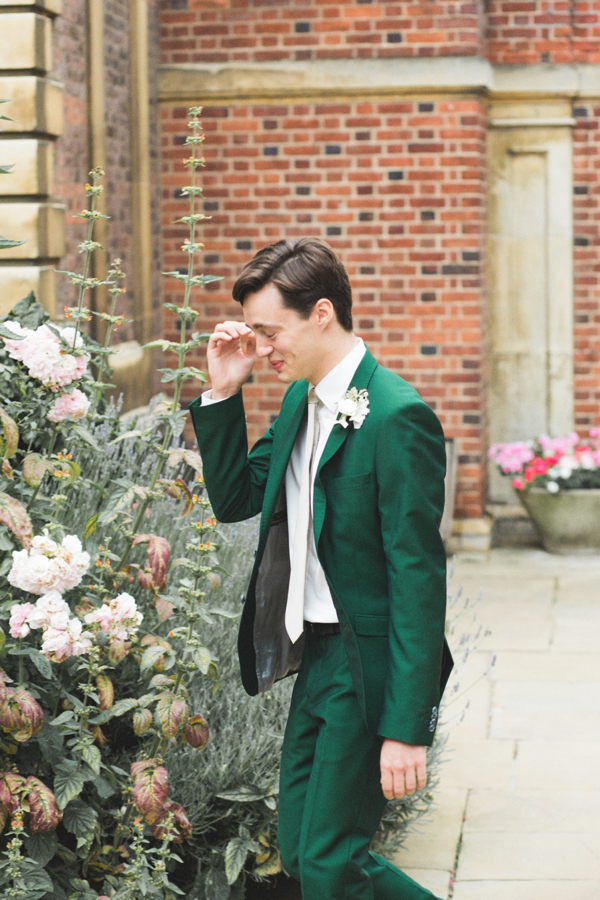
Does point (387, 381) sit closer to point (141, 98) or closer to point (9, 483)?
point (9, 483)

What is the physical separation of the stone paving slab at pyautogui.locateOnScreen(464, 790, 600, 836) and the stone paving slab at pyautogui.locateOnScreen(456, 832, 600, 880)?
0.16ft

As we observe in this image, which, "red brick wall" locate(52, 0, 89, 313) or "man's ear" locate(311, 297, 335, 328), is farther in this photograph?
"red brick wall" locate(52, 0, 89, 313)

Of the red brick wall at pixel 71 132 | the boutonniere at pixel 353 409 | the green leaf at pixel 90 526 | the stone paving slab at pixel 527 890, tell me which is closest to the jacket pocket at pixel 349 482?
the boutonniere at pixel 353 409

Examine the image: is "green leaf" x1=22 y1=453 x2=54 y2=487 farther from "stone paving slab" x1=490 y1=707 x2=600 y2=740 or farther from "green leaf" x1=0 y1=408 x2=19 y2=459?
"stone paving slab" x1=490 y1=707 x2=600 y2=740

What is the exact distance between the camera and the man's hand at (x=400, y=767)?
237 cm

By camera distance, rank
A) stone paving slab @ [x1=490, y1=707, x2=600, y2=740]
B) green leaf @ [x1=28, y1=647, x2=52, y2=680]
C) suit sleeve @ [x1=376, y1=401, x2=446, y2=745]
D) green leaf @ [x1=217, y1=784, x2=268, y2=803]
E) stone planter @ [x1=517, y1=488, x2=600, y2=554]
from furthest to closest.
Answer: stone planter @ [x1=517, y1=488, x2=600, y2=554] → stone paving slab @ [x1=490, y1=707, x2=600, y2=740] → green leaf @ [x1=217, y1=784, x2=268, y2=803] → green leaf @ [x1=28, y1=647, x2=52, y2=680] → suit sleeve @ [x1=376, y1=401, x2=446, y2=745]

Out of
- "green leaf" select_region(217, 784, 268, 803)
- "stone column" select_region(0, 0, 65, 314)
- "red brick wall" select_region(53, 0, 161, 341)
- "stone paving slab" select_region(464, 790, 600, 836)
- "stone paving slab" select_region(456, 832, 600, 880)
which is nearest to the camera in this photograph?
"green leaf" select_region(217, 784, 268, 803)

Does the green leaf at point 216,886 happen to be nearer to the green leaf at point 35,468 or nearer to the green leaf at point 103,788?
the green leaf at point 103,788

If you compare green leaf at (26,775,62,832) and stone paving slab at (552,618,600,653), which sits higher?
green leaf at (26,775,62,832)

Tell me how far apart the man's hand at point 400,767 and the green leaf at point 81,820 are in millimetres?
922

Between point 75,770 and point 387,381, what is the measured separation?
4.08 feet

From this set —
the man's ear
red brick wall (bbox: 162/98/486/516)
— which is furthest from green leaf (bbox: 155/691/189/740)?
red brick wall (bbox: 162/98/486/516)

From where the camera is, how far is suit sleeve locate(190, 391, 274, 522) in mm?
2674

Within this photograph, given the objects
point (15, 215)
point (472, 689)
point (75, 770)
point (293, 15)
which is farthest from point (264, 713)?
point (293, 15)
